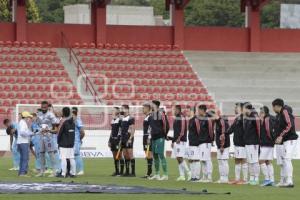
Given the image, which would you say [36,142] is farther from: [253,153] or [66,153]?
[253,153]

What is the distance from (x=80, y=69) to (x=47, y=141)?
20.1 m

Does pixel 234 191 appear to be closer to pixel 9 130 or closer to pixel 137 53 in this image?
pixel 9 130

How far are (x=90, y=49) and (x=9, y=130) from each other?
1798cm

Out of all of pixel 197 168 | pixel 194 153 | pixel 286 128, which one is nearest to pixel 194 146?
pixel 194 153

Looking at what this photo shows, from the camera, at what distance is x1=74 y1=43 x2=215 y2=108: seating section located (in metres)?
45.7

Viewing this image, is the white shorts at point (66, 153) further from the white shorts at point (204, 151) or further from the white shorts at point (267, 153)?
the white shorts at point (267, 153)

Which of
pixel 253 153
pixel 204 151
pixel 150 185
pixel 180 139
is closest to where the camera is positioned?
pixel 150 185

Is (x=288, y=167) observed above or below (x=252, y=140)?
below

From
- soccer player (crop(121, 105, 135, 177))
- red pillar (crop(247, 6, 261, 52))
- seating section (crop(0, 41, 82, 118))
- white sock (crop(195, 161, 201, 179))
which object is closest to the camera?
white sock (crop(195, 161, 201, 179))

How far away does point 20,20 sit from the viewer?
4788 cm

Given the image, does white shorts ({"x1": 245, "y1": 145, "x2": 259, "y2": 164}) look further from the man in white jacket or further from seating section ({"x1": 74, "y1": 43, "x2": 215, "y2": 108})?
seating section ({"x1": 74, "y1": 43, "x2": 215, "y2": 108})

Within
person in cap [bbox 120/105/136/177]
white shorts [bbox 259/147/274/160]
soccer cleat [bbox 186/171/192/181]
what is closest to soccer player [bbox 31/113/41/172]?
person in cap [bbox 120/105/136/177]

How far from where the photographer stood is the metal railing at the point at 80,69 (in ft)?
147

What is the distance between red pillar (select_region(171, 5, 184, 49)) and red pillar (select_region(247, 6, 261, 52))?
389 centimetres
